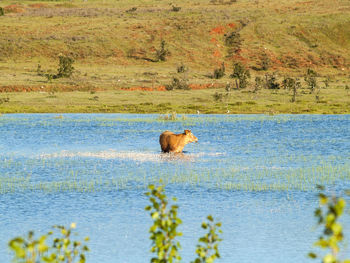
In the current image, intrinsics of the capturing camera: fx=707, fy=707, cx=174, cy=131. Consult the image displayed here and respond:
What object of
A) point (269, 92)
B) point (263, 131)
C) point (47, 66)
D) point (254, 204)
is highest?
point (47, 66)

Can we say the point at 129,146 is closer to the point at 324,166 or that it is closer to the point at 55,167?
the point at 55,167

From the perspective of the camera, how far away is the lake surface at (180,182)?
14.8 meters

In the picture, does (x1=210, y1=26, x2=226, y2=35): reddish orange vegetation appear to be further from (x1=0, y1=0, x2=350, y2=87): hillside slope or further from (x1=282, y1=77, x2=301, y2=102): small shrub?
(x1=282, y1=77, x2=301, y2=102): small shrub

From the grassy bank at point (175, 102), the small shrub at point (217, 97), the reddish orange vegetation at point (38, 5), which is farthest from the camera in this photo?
the reddish orange vegetation at point (38, 5)

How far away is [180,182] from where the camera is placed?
22.5 m

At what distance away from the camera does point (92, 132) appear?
4084cm

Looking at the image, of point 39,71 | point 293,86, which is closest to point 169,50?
point 39,71

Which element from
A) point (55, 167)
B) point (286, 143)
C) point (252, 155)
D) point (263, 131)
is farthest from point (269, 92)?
point (55, 167)

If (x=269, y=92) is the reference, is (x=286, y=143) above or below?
below

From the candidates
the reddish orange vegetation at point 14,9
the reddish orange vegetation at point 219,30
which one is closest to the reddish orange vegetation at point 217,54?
the reddish orange vegetation at point 219,30

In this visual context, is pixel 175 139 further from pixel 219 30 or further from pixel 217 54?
pixel 219 30

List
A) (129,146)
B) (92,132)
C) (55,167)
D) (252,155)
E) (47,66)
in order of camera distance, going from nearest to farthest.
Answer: (55,167) → (252,155) → (129,146) → (92,132) → (47,66)

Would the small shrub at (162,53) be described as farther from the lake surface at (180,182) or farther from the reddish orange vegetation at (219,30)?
the lake surface at (180,182)

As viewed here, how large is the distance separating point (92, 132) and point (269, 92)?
2877 cm
